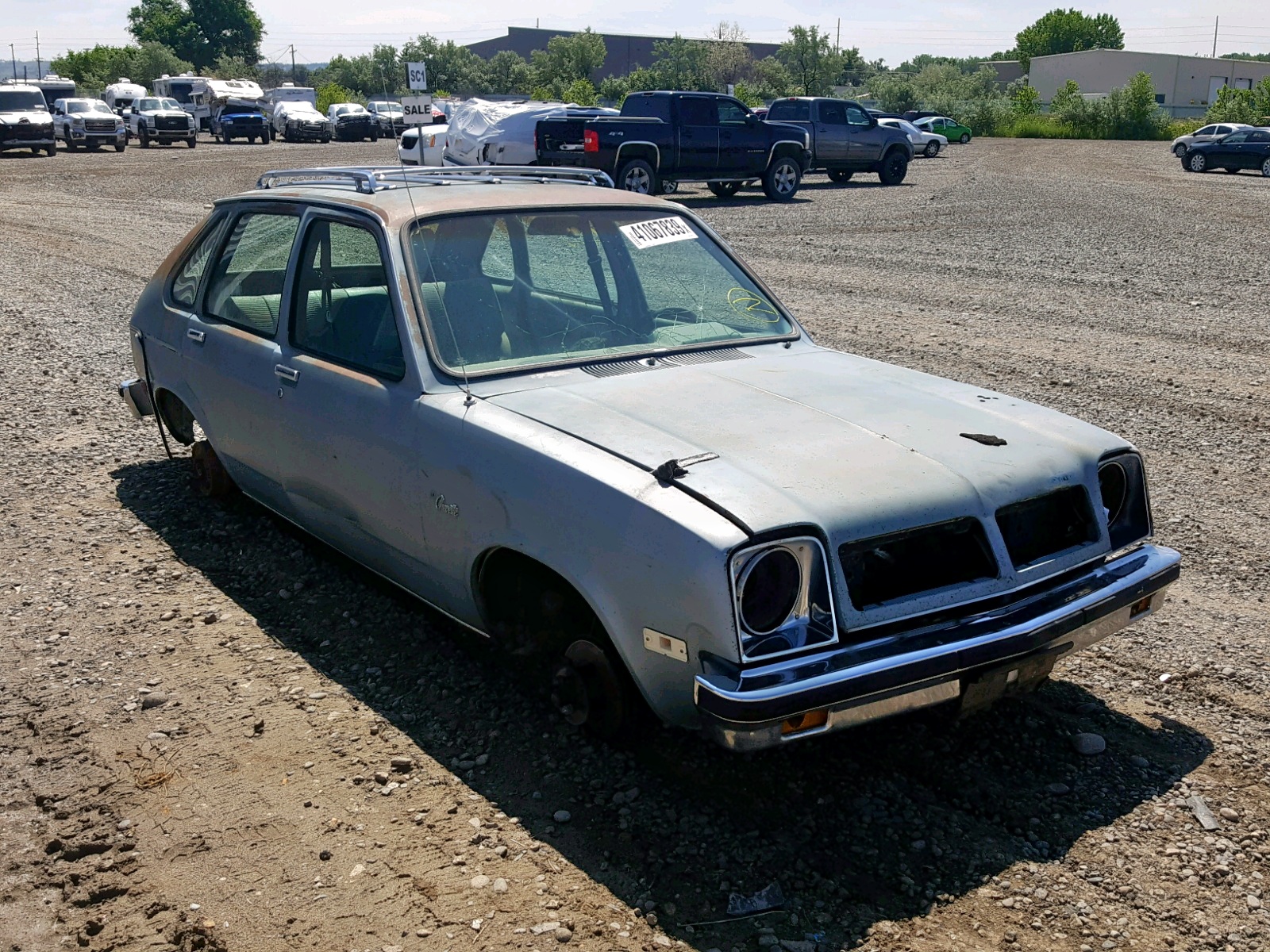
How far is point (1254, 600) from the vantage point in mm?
4629

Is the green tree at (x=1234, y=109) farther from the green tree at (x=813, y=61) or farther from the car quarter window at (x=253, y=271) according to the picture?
the car quarter window at (x=253, y=271)

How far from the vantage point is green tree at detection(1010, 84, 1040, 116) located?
61.5 metres

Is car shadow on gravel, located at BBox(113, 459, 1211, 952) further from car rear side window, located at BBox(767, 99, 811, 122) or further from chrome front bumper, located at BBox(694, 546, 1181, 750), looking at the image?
car rear side window, located at BBox(767, 99, 811, 122)

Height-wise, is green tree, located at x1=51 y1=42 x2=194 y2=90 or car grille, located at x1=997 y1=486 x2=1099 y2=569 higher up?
green tree, located at x1=51 y1=42 x2=194 y2=90

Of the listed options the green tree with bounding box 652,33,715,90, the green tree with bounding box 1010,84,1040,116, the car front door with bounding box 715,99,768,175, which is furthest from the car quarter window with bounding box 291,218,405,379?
the green tree with bounding box 652,33,715,90

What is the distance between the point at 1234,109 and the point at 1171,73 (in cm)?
3510

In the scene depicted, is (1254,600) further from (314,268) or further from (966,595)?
(314,268)

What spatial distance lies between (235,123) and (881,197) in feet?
101

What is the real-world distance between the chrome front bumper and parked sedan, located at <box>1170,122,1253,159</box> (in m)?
35.4

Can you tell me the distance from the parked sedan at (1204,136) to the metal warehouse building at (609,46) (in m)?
64.8

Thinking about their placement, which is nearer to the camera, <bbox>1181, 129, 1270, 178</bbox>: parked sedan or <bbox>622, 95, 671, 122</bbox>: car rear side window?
<bbox>622, 95, 671, 122</bbox>: car rear side window

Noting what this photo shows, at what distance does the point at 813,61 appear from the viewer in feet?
253

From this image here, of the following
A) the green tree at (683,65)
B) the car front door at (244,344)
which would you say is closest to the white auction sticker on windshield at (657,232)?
the car front door at (244,344)

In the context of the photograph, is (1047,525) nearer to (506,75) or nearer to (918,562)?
(918,562)
